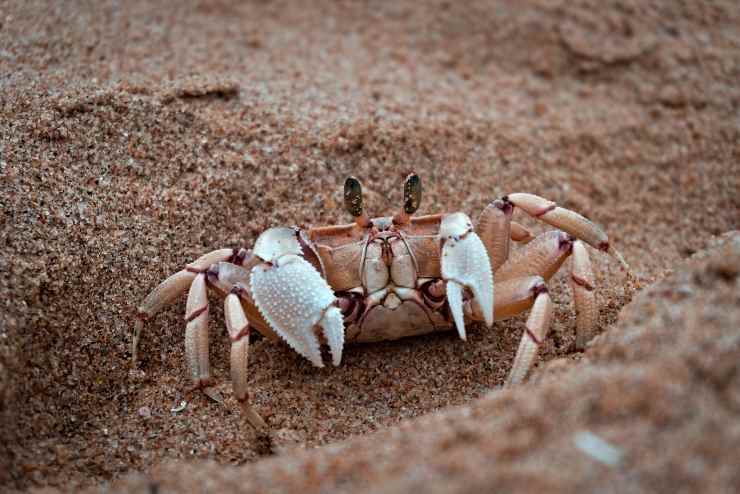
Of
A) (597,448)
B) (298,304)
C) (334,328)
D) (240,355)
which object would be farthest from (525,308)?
(597,448)

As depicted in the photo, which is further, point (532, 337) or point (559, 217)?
point (559, 217)

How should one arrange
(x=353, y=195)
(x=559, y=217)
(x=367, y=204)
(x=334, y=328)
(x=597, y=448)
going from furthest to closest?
(x=367, y=204) < (x=559, y=217) < (x=353, y=195) < (x=334, y=328) < (x=597, y=448)

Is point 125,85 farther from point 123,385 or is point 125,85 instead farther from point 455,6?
point 455,6

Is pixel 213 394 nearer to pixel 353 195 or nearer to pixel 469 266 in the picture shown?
pixel 353 195

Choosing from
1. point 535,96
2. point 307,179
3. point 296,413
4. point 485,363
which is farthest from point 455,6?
point 296,413

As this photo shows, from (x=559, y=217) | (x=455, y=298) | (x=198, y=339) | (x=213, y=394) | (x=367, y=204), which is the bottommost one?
(x=213, y=394)

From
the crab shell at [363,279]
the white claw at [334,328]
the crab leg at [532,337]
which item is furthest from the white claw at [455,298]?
the white claw at [334,328]

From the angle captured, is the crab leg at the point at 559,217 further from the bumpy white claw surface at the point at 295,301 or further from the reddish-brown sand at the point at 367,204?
the bumpy white claw surface at the point at 295,301
